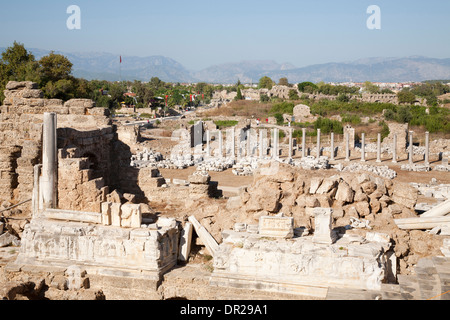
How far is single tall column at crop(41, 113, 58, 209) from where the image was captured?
39.2ft

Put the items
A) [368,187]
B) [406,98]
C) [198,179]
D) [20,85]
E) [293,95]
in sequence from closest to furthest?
1. [368,187]
2. [198,179]
3. [20,85]
4. [406,98]
5. [293,95]

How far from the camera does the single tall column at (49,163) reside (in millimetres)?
11961

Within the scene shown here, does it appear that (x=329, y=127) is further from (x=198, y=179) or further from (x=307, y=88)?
(x=307, y=88)

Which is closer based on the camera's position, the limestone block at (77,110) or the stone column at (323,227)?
the stone column at (323,227)

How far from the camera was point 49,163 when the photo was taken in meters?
12.0

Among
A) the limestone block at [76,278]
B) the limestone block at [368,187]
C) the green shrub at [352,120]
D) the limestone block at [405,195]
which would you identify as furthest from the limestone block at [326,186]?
the green shrub at [352,120]

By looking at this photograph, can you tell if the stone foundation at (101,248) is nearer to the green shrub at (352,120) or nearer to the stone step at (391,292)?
the stone step at (391,292)

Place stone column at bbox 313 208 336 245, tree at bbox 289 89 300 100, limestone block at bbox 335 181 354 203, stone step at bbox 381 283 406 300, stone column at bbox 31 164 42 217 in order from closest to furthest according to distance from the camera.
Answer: stone step at bbox 381 283 406 300, stone column at bbox 313 208 336 245, limestone block at bbox 335 181 354 203, stone column at bbox 31 164 42 217, tree at bbox 289 89 300 100

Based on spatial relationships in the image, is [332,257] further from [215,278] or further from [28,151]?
[28,151]

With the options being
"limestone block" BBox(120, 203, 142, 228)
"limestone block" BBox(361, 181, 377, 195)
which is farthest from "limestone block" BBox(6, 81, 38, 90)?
"limestone block" BBox(361, 181, 377, 195)

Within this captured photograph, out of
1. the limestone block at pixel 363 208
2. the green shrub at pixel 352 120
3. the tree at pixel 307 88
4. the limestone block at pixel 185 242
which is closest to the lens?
the limestone block at pixel 185 242

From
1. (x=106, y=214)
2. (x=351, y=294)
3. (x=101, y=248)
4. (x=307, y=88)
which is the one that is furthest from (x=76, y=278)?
(x=307, y=88)

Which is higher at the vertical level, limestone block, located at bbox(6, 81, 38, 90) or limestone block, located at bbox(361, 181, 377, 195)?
limestone block, located at bbox(6, 81, 38, 90)

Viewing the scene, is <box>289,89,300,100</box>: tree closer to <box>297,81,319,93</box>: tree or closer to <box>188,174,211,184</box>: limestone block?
<box>297,81,319,93</box>: tree
